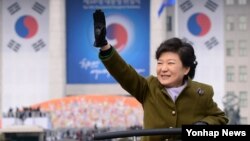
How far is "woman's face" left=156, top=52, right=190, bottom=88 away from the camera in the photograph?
12.3 feet

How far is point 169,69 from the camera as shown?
378cm

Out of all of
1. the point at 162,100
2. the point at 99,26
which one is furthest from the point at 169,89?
the point at 99,26

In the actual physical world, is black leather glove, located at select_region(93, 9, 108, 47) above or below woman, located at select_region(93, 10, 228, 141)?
above

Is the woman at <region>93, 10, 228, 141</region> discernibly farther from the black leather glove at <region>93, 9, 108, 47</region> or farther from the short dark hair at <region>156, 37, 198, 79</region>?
the black leather glove at <region>93, 9, 108, 47</region>

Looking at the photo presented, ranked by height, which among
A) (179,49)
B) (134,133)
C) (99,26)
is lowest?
(134,133)

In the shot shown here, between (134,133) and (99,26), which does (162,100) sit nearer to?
(99,26)

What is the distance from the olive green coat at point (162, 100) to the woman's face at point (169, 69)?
0.21 feet

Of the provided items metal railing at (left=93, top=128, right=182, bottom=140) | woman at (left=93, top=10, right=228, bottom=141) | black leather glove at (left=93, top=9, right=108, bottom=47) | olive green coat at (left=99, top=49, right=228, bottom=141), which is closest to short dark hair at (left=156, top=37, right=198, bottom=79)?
woman at (left=93, top=10, right=228, bottom=141)

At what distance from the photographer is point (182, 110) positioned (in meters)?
3.86

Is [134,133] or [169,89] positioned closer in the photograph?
[134,133]

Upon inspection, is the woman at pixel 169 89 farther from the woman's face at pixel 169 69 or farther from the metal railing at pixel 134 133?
the metal railing at pixel 134 133

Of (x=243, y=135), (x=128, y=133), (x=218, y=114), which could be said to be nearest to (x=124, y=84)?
(x=218, y=114)

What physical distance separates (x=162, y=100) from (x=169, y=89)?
8 cm

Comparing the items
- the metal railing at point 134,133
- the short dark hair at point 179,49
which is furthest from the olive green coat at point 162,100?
the metal railing at point 134,133
